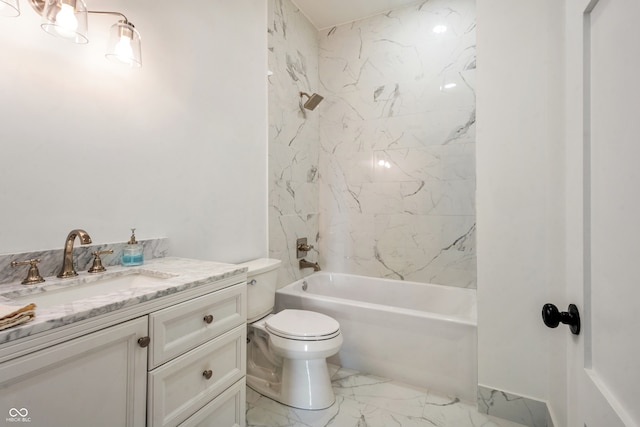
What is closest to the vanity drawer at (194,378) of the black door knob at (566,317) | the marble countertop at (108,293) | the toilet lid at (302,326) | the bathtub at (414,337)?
the marble countertop at (108,293)

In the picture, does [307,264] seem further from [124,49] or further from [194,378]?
[124,49]

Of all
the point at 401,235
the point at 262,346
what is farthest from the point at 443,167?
the point at 262,346

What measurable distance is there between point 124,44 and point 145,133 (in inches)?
15.2

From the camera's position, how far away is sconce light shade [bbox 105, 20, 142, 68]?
123 centimetres

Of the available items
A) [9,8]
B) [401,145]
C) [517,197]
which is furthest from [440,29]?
[9,8]

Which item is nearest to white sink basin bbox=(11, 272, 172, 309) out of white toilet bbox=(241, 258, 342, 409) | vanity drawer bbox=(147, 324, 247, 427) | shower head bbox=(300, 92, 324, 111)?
vanity drawer bbox=(147, 324, 247, 427)

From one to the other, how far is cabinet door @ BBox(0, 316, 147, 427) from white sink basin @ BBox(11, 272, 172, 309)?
0.69 ft

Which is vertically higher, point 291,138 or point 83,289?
point 291,138

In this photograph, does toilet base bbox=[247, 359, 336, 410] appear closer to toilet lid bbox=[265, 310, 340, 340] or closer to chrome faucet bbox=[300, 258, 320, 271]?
toilet lid bbox=[265, 310, 340, 340]

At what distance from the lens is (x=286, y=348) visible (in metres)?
1.65

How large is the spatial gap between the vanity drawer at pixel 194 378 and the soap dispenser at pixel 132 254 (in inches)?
20.3

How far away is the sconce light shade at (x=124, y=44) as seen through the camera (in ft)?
4.04

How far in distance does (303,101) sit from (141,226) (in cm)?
186

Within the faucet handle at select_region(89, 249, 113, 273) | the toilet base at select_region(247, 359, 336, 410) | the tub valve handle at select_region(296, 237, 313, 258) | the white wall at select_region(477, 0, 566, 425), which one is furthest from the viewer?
the tub valve handle at select_region(296, 237, 313, 258)
